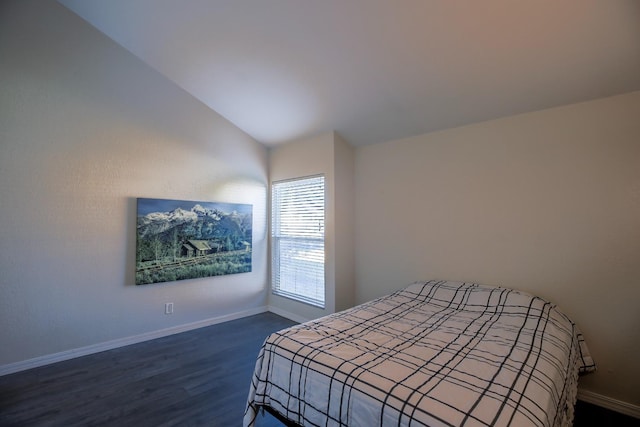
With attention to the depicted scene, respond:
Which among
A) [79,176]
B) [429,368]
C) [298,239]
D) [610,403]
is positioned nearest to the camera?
[429,368]

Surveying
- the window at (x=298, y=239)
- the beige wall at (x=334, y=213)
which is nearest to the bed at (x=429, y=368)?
the beige wall at (x=334, y=213)

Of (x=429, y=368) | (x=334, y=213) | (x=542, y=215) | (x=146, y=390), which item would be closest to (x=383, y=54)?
(x=334, y=213)

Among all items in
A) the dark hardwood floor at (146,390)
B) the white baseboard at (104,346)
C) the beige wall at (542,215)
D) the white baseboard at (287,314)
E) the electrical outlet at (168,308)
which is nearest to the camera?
the dark hardwood floor at (146,390)

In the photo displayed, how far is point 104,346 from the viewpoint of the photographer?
3.02m

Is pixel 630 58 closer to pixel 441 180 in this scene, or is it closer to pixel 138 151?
pixel 441 180

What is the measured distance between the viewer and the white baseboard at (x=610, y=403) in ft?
6.67

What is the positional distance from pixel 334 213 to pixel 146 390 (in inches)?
93.8

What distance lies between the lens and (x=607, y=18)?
67.6 inches

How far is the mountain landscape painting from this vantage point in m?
3.30

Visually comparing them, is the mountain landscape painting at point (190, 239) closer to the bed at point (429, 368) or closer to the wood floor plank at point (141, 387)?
the wood floor plank at point (141, 387)

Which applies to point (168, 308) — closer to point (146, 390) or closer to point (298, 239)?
point (146, 390)

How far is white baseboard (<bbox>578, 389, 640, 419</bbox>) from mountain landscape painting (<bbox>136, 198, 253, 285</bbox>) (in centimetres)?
363

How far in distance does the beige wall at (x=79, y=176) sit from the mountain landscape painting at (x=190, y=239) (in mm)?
115

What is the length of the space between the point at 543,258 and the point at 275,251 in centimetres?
320
